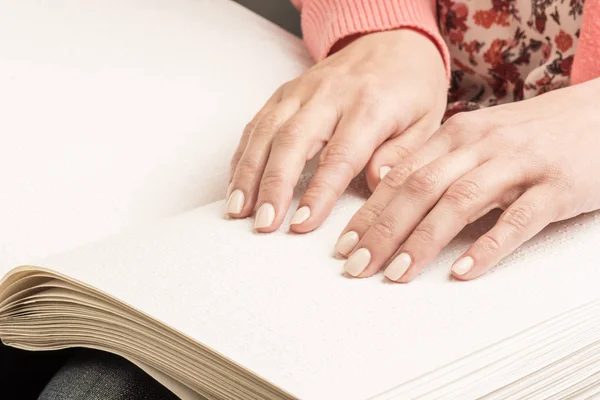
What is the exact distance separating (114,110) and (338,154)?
236mm

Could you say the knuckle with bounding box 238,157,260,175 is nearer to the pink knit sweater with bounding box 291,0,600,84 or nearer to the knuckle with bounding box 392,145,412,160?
the knuckle with bounding box 392,145,412,160

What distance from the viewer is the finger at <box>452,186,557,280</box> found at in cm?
51

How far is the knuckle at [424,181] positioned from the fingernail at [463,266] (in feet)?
0.21

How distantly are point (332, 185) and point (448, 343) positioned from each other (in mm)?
214

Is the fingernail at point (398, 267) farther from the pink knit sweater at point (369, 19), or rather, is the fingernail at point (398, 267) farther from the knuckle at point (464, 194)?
the pink knit sweater at point (369, 19)

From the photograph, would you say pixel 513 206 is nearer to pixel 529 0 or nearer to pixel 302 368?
pixel 302 368

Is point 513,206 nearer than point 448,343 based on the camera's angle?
No

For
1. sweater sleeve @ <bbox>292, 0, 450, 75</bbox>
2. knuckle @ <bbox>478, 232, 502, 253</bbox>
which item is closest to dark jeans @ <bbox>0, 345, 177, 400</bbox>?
knuckle @ <bbox>478, 232, 502, 253</bbox>

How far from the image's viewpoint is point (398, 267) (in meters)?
0.51

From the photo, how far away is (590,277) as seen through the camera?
1.65 ft

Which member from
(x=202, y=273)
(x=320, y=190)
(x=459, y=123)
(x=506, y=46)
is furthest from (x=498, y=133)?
(x=506, y=46)

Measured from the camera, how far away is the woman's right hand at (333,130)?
61cm

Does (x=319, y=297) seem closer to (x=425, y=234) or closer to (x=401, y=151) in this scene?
(x=425, y=234)

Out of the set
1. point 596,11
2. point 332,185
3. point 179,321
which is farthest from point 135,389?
point 596,11
